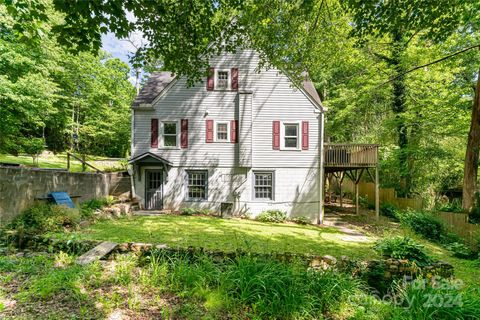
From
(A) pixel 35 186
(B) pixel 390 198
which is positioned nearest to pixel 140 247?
(A) pixel 35 186

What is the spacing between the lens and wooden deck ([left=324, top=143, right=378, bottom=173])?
11.3 meters

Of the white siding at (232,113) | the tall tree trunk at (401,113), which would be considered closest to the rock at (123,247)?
the white siding at (232,113)

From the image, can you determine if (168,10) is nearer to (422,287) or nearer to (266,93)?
(422,287)

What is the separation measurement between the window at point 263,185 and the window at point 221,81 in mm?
4861

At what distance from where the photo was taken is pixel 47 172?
823 cm

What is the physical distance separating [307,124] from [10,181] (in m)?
11.7

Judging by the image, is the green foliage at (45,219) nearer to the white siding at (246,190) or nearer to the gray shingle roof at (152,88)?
the white siding at (246,190)

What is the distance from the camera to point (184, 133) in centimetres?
1218

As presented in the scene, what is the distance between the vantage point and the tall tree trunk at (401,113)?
13781 mm

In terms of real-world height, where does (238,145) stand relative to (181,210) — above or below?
above

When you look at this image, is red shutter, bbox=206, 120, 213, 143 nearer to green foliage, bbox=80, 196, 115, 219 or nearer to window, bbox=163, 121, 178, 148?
window, bbox=163, 121, 178, 148

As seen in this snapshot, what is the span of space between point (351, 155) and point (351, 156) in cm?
5

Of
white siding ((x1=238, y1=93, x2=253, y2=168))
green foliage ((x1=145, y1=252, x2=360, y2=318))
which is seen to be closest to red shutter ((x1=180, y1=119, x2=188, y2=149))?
white siding ((x1=238, y1=93, x2=253, y2=168))

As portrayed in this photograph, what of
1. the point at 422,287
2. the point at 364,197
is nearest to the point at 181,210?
the point at 422,287
